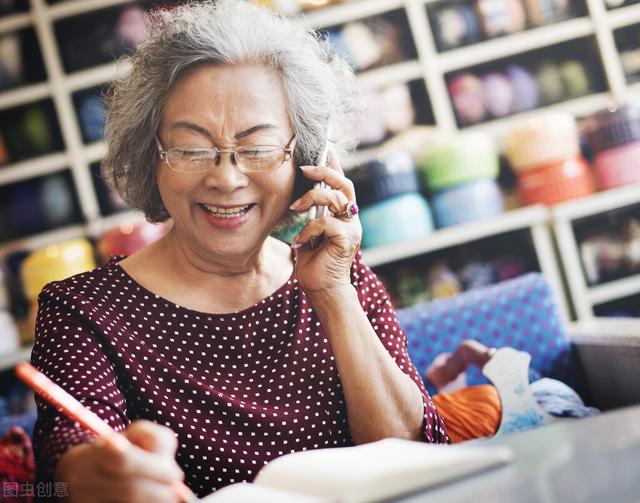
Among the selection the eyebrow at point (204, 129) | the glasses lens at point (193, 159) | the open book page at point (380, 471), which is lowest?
the open book page at point (380, 471)

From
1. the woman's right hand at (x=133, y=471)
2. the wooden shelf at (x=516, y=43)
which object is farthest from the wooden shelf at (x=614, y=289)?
the woman's right hand at (x=133, y=471)

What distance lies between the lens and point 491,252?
9.90 feet

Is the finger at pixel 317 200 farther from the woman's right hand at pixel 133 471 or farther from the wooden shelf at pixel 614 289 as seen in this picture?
the wooden shelf at pixel 614 289

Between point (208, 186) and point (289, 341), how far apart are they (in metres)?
0.30

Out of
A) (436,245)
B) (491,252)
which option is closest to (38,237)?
(436,245)

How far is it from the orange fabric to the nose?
0.65 m

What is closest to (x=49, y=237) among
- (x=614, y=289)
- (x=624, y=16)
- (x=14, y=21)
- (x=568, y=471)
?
(x=14, y=21)

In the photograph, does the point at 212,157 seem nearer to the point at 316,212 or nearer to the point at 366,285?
the point at 316,212

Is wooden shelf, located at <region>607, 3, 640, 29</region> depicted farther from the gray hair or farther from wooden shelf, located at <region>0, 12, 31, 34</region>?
wooden shelf, located at <region>0, 12, 31, 34</region>

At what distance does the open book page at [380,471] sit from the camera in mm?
688

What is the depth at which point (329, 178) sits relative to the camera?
51.4 inches

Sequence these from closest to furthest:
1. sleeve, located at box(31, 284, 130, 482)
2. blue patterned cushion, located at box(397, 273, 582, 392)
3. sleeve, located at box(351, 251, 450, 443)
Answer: sleeve, located at box(31, 284, 130, 482)
sleeve, located at box(351, 251, 450, 443)
blue patterned cushion, located at box(397, 273, 582, 392)

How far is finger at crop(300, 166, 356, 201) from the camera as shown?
4.24 ft

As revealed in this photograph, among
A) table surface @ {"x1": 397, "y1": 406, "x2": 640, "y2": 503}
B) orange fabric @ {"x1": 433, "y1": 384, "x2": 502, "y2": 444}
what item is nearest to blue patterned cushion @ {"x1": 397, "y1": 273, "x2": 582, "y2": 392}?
orange fabric @ {"x1": 433, "y1": 384, "x2": 502, "y2": 444}
